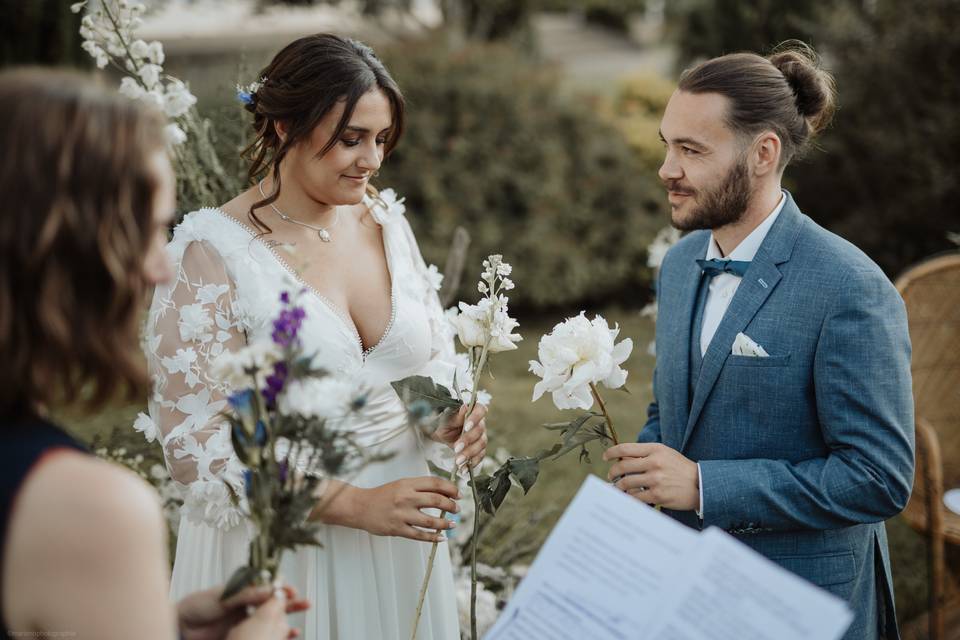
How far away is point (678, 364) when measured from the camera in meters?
2.26

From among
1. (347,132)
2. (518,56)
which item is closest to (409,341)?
(347,132)

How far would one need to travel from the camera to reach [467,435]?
6.82 ft

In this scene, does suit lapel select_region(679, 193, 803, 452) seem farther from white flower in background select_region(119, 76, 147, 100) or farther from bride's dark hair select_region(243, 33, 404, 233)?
white flower in background select_region(119, 76, 147, 100)

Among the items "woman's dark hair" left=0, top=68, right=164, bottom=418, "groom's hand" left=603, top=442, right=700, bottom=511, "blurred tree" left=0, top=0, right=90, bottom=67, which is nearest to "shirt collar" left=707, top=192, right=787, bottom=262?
"groom's hand" left=603, top=442, right=700, bottom=511

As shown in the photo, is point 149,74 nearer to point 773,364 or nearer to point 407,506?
point 407,506

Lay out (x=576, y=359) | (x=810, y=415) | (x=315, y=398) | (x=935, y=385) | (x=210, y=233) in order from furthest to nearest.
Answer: (x=935, y=385), (x=210, y=233), (x=810, y=415), (x=576, y=359), (x=315, y=398)

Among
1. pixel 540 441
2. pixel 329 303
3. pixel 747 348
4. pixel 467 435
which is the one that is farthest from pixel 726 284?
pixel 540 441

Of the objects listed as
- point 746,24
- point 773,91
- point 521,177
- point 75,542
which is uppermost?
point 773,91

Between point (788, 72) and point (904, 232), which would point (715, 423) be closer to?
point (788, 72)

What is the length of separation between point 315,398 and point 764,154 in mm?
1461

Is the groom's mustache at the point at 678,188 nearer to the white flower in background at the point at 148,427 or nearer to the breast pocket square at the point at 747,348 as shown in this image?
the breast pocket square at the point at 747,348

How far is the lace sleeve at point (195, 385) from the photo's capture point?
2.09m

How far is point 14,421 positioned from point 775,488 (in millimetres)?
1548

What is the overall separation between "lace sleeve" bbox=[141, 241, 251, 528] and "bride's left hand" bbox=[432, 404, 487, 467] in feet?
1.65
